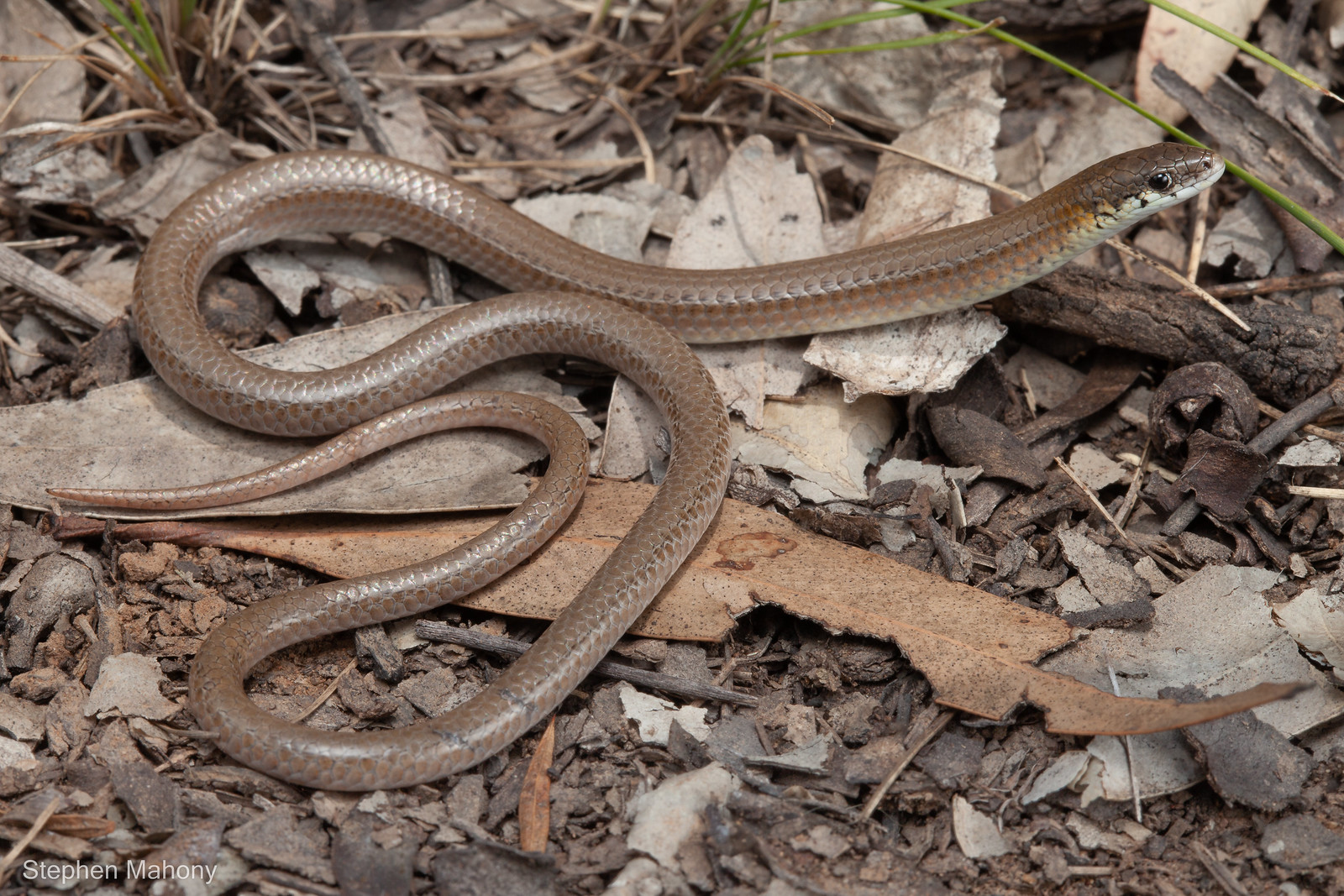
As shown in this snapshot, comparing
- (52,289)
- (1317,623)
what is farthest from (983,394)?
(52,289)

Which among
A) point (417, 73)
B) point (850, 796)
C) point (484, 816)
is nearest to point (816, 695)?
point (850, 796)

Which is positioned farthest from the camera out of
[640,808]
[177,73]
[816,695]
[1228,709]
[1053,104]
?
[1053,104]

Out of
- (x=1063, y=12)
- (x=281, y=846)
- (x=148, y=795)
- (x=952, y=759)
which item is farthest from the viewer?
(x=1063, y=12)

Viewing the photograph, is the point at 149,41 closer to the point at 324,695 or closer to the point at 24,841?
the point at 324,695

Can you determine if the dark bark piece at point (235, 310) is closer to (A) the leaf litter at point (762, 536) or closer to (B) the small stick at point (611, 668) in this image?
(A) the leaf litter at point (762, 536)

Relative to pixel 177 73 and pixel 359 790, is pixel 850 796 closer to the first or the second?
pixel 359 790

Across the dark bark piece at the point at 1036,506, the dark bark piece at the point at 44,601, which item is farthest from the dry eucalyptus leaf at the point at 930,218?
the dark bark piece at the point at 44,601
